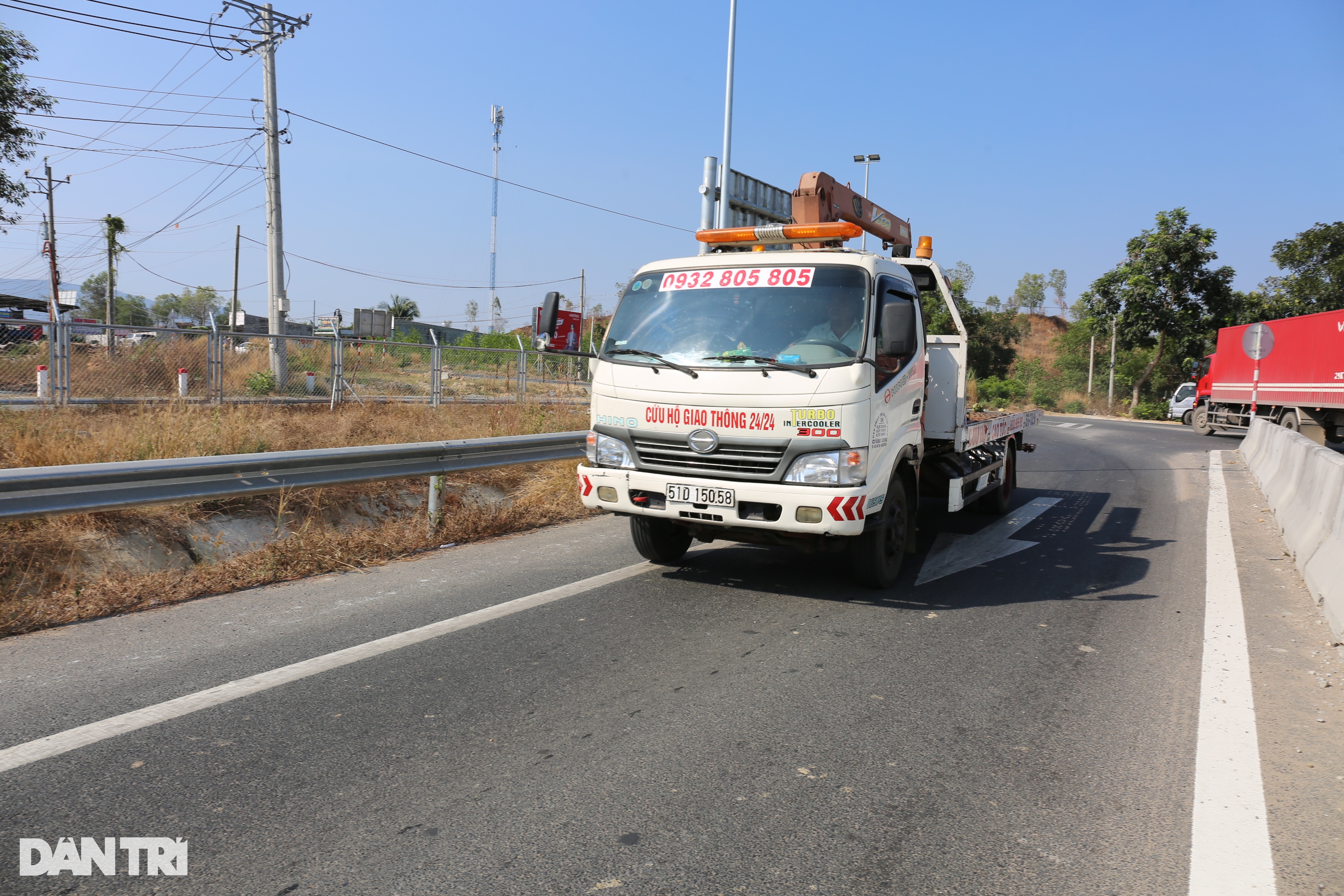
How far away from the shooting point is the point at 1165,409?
129ft

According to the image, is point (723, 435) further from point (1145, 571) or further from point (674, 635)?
point (1145, 571)

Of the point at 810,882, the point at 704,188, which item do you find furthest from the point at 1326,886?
the point at 704,188

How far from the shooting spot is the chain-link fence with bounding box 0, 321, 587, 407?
11.7m

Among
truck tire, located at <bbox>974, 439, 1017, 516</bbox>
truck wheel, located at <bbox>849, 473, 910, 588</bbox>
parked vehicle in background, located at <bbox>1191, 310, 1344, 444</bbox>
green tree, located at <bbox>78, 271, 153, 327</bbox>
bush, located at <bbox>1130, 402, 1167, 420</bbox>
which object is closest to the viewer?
truck wheel, located at <bbox>849, 473, 910, 588</bbox>

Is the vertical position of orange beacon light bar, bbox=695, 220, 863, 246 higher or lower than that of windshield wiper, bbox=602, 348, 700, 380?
higher

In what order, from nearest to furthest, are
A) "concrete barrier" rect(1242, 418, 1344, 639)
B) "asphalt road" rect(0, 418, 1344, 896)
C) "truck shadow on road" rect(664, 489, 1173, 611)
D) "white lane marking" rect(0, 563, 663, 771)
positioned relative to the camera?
"asphalt road" rect(0, 418, 1344, 896) → "white lane marking" rect(0, 563, 663, 771) → "concrete barrier" rect(1242, 418, 1344, 639) → "truck shadow on road" rect(664, 489, 1173, 611)

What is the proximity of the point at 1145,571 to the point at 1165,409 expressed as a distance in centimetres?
3758

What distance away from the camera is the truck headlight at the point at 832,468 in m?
5.12

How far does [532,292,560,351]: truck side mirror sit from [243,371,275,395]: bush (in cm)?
943

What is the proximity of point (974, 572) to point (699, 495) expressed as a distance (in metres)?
2.59

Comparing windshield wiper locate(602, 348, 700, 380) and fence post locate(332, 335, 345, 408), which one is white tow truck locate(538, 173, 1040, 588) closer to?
windshield wiper locate(602, 348, 700, 380)

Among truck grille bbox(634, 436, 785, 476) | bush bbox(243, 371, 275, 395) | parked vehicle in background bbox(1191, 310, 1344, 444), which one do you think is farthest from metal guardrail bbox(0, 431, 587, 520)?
parked vehicle in background bbox(1191, 310, 1344, 444)

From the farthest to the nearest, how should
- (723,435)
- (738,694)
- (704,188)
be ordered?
(704,188), (723,435), (738,694)

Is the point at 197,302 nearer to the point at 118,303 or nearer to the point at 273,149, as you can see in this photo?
the point at 118,303
